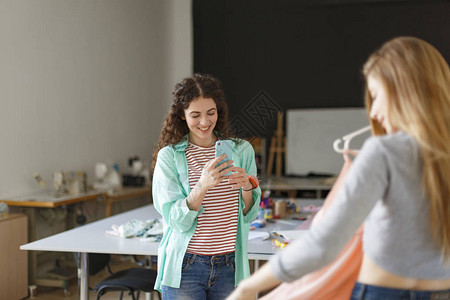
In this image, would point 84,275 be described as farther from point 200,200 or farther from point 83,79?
point 83,79

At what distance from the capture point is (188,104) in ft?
7.30

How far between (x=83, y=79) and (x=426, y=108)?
5815mm

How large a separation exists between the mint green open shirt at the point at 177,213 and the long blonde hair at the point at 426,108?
3.61 ft

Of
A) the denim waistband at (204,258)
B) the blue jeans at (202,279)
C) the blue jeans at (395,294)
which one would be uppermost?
the blue jeans at (395,294)

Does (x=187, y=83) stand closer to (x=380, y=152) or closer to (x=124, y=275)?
(x=380, y=152)

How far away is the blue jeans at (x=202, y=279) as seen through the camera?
2.11 metres

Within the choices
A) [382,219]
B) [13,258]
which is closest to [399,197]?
[382,219]

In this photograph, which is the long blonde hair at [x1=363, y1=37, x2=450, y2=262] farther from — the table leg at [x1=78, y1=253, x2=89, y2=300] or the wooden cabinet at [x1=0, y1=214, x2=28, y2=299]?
the wooden cabinet at [x1=0, y1=214, x2=28, y2=299]

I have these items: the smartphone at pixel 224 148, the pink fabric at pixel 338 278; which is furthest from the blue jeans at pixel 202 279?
the pink fabric at pixel 338 278

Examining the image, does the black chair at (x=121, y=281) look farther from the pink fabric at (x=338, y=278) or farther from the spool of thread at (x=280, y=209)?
the pink fabric at (x=338, y=278)

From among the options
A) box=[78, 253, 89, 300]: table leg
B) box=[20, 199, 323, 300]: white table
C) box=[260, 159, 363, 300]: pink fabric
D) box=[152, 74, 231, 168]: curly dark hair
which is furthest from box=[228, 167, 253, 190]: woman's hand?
box=[78, 253, 89, 300]: table leg

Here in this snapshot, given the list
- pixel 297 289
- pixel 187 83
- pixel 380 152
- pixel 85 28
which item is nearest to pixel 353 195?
pixel 380 152

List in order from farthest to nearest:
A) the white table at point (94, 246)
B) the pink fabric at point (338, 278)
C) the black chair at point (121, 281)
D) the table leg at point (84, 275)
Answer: the black chair at point (121, 281), the table leg at point (84, 275), the white table at point (94, 246), the pink fabric at point (338, 278)

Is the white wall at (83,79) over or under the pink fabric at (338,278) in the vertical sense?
over
